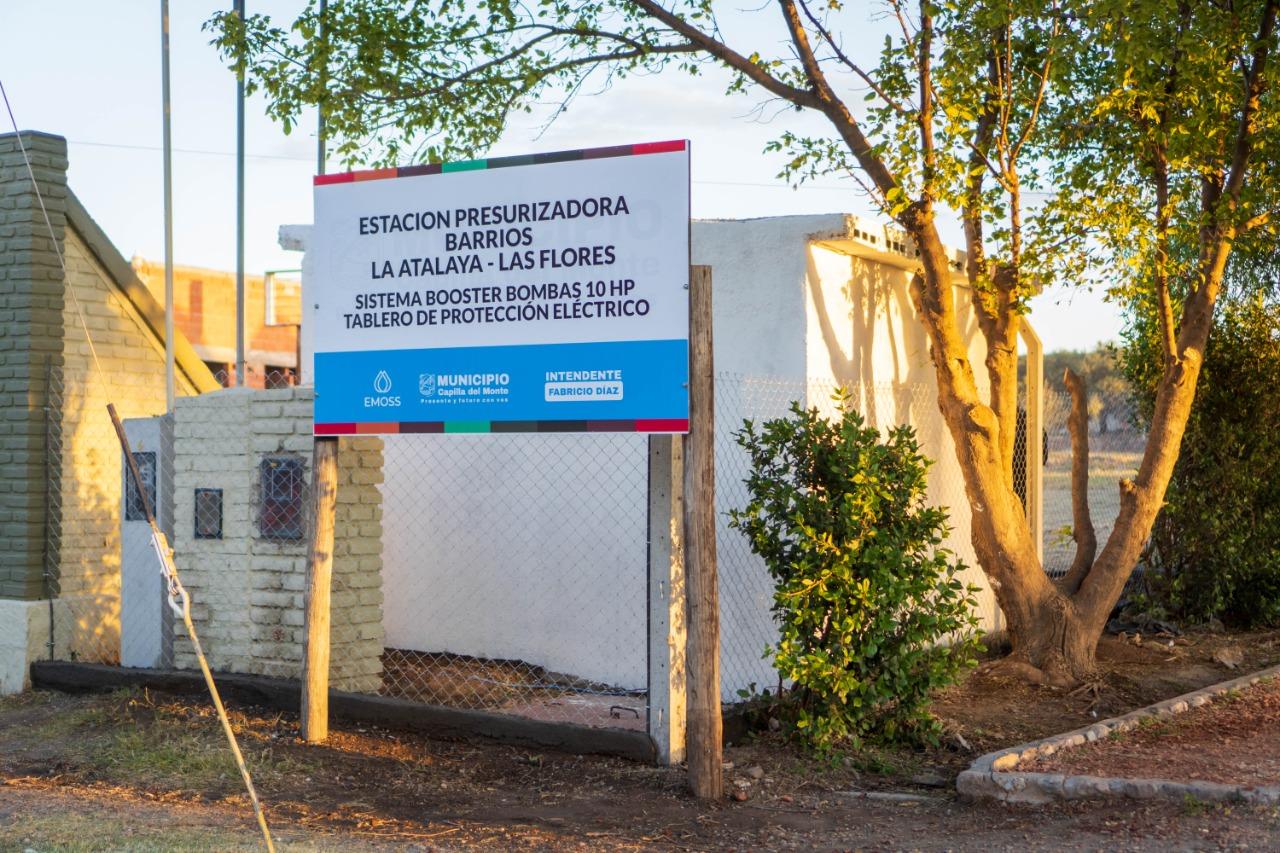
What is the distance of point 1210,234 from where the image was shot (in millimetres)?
10289

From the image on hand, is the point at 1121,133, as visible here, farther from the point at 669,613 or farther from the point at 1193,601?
the point at 669,613

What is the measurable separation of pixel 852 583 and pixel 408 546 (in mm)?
4169

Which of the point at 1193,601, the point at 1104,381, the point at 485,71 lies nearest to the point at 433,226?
the point at 485,71

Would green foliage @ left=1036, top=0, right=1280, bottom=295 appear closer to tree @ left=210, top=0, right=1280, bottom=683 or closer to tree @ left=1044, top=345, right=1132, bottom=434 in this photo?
tree @ left=210, top=0, right=1280, bottom=683

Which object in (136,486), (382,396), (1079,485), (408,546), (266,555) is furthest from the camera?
(1079,485)

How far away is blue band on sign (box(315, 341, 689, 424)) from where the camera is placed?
6.66 meters

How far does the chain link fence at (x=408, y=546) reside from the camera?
856 cm

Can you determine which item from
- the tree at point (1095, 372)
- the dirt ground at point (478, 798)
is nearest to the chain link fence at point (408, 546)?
the dirt ground at point (478, 798)

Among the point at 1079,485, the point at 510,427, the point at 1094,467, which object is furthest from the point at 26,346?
the point at 1094,467

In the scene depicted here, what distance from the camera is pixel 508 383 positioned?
7.05 meters

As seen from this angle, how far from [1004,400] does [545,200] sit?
433cm

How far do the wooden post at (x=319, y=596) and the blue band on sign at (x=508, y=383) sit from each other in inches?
12.0

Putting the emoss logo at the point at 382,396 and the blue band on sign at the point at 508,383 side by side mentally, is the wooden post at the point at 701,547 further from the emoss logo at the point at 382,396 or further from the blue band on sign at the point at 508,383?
the emoss logo at the point at 382,396

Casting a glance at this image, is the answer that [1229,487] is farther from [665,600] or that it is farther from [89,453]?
[89,453]
